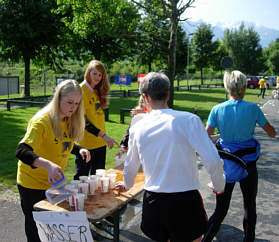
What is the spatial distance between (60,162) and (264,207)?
365cm

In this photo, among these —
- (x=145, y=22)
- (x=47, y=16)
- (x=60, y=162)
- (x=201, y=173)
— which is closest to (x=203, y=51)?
(x=47, y=16)

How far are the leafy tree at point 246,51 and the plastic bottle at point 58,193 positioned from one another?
57.0m

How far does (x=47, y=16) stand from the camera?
23312mm

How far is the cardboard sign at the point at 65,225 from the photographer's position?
2369 millimetres

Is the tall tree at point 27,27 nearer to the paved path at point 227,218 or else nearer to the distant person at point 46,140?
the paved path at point 227,218

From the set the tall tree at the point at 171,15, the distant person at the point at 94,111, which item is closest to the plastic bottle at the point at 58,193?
the distant person at the point at 94,111

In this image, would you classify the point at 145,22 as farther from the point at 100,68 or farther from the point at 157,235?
the point at 157,235

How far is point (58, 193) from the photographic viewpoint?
2674 mm

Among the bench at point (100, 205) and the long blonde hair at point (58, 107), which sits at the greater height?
the long blonde hair at point (58, 107)

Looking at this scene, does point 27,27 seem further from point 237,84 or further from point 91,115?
point 237,84

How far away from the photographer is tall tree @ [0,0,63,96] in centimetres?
2283

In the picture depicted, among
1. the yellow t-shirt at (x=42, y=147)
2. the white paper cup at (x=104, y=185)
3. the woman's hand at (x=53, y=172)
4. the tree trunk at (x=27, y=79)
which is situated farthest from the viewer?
the tree trunk at (x=27, y=79)

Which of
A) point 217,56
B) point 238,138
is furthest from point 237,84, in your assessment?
point 217,56

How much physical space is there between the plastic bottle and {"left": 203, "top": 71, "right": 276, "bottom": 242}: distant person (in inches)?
61.4
